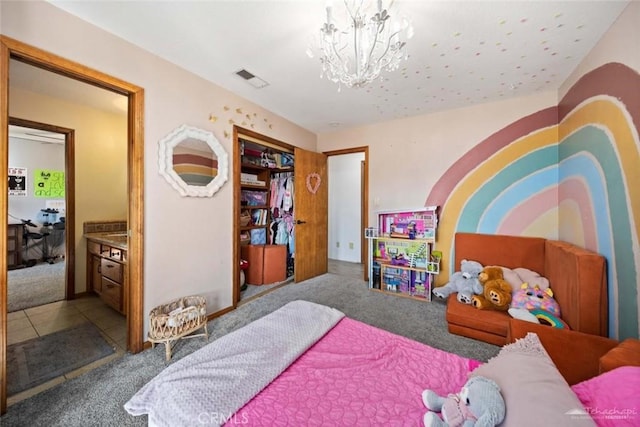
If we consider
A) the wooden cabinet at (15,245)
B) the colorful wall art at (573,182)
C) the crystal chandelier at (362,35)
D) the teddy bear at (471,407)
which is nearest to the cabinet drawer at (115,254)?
the crystal chandelier at (362,35)

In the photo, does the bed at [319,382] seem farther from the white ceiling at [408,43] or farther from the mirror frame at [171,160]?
the white ceiling at [408,43]

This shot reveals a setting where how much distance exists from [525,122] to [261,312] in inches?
149

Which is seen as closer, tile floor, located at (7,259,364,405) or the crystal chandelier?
the crystal chandelier

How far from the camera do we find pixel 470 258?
2.77 meters

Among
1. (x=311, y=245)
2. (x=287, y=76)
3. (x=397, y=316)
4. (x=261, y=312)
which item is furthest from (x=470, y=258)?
(x=287, y=76)

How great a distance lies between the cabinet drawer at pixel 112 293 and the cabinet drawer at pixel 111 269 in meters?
0.06

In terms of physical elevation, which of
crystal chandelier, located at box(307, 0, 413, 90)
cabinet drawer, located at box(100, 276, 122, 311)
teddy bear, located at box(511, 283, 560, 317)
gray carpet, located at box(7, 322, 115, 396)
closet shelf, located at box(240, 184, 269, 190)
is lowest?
gray carpet, located at box(7, 322, 115, 396)

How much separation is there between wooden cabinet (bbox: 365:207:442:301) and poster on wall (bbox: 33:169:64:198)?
6403 mm

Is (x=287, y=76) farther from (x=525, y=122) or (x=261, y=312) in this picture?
(x=525, y=122)

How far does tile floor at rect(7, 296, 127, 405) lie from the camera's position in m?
2.04

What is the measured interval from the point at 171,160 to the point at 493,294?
322 cm

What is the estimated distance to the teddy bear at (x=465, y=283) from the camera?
7.69 ft

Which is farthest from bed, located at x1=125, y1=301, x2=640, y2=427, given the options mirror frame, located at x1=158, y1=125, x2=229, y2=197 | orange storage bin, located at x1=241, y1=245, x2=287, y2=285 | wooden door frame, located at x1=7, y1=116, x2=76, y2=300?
wooden door frame, located at x1=7, y1=116, x2=76, y2=300

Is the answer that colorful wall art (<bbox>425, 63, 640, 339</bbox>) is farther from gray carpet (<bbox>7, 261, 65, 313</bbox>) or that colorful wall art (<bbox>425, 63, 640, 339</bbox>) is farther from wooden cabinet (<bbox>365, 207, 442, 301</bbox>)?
gray carpet (<bbox>7, 261, 65, 313</bbox>)
